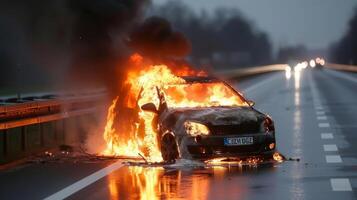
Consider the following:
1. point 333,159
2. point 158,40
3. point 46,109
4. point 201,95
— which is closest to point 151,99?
point 201,95

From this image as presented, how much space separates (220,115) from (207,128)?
389 mm

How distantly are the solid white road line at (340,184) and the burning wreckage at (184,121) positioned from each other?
76.5 inches

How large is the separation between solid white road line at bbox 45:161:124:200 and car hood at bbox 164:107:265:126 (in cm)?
124

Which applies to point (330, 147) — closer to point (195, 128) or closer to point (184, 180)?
point (195, 128)

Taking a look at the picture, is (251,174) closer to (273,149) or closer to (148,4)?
(273,149)

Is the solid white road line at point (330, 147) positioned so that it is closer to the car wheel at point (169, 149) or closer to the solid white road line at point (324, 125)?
the car wheel at point (169, 149)

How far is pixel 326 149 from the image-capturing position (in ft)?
51.1

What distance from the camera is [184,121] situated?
42.8ft

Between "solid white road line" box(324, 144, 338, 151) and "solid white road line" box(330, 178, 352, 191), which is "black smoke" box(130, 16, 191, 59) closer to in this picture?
"solid white road line" box(324, 144, 338, 151)

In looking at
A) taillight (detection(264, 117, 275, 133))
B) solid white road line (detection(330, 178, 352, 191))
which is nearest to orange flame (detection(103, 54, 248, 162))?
taillight (detection(264, 117, 275, 133))

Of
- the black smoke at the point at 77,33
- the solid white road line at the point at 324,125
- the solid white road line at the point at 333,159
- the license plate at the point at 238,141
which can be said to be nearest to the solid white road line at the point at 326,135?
the solid white road line at the point at 324,125

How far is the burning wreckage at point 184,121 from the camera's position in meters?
12.7

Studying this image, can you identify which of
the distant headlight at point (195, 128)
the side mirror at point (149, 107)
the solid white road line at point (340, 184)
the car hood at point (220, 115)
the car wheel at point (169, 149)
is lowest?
the solid white road line at point (340, 184)

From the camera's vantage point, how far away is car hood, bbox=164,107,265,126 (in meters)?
12.9
